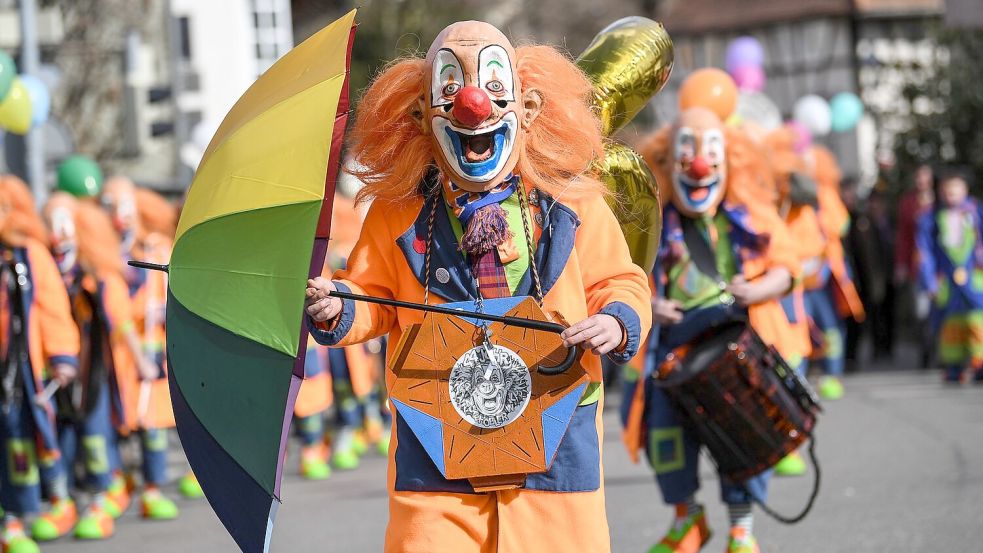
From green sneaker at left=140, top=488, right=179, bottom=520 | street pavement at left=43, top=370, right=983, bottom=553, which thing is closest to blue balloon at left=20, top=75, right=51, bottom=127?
green sneaker at left=140, top=488, right=179, bottom=520

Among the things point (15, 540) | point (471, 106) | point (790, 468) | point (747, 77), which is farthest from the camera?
point (747, 77)

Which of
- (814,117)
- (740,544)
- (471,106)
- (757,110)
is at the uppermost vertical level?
(814,117)

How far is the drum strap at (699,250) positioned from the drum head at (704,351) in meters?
0.26

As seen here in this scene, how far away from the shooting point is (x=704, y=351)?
596cm

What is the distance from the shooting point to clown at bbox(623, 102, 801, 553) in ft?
19.6

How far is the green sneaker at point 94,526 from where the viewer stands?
784 cm

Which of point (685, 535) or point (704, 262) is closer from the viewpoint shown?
point (685, 535)

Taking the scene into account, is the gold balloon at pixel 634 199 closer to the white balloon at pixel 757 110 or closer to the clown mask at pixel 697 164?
the clown mask at pixel 697 164

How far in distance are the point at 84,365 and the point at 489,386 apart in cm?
465

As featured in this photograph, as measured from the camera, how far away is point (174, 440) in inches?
502

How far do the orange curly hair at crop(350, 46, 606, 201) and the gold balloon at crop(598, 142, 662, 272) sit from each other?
278 mm

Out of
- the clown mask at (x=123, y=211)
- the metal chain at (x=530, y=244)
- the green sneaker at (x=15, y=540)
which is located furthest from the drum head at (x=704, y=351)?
the clown mask at (x=123, y=211)

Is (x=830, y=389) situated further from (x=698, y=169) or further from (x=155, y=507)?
(x=698, y=169)

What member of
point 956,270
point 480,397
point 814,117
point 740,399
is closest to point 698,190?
point 740,399
